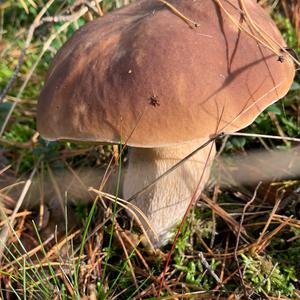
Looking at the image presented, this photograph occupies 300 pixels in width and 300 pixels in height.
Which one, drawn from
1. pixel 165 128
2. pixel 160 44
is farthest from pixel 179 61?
pixel 165 128

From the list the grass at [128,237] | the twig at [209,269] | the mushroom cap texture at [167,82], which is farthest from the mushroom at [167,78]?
the twig at [209,269]

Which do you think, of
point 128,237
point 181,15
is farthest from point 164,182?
point 181,15

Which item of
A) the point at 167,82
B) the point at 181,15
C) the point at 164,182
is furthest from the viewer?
the point at 164,182

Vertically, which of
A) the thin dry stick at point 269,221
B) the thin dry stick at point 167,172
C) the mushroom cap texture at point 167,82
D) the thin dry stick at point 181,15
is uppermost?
the thin dry stick at point 181,15

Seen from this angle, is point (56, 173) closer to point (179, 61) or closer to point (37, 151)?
point (37, 151)

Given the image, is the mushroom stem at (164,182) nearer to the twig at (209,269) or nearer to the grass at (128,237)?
the grass at (128,237)

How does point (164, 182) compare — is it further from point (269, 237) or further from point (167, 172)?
point (269, 237)

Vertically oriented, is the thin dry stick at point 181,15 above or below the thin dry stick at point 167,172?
above

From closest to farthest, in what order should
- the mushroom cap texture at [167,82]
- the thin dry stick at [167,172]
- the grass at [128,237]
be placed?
the mushroom cap texture at [167,82]
the thin dry stick at [167,172]
the grass at [128,237]
